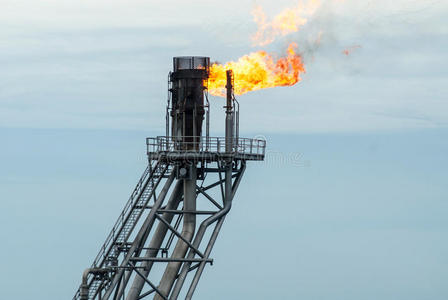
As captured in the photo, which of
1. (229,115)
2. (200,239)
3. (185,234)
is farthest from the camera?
(185,234)

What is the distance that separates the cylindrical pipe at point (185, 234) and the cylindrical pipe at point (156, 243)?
0.93m

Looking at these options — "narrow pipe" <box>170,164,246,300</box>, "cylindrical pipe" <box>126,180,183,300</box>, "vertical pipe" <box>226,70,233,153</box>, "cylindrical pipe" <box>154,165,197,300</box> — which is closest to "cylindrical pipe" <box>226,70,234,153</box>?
"vertical pipe" <box>226,70,233,153</box>

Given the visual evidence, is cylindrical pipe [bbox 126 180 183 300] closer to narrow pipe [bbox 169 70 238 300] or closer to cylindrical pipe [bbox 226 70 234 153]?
narrow pipe [bbox 169 70 238 300]

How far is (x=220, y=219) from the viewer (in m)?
61.4

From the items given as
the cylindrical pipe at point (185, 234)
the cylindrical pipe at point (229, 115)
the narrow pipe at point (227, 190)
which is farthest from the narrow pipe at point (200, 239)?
the cylindrical pipe at point (229, 115)

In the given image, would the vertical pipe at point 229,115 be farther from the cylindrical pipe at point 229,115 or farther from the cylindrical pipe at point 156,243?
the cylindrical pipe at point 156,243

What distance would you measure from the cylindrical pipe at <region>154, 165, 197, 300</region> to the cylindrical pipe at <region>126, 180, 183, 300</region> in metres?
0.93

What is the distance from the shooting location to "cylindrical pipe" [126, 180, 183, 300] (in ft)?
200

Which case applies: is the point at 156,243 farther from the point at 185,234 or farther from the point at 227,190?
the point at 227,190

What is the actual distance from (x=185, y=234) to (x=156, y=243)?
2059 millimetres

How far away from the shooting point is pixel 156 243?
61438 mm

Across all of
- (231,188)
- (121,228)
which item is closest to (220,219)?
(231,188)

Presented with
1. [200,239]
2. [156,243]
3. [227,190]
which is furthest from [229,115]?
[156,243]

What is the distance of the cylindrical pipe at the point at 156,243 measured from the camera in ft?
200
